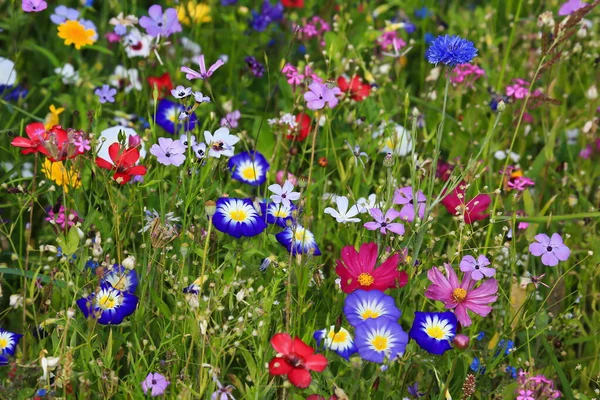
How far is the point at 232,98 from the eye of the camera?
2.82 m

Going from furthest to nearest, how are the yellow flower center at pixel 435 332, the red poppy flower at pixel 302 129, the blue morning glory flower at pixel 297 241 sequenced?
the red poppy flower at pixel 302 129 → the blue morning glory flower at pixel 297 241 → the yellow flower center at pixel 435 332

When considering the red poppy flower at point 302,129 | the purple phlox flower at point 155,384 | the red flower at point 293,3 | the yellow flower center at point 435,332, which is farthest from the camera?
the red flower at point 293,3

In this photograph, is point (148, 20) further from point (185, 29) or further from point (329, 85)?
point (329, 85)

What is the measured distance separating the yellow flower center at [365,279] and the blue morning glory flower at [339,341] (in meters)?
0.11

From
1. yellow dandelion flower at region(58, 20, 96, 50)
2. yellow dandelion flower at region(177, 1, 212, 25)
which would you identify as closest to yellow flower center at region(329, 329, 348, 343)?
yellow dandelion flower at region(58, 20, 96, 50)

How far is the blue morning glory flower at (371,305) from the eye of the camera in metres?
1.64

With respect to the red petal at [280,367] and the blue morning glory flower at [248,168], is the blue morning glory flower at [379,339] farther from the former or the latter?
the blue morning glory flower at [248,168]

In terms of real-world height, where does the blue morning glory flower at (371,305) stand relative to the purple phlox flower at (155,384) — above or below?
above

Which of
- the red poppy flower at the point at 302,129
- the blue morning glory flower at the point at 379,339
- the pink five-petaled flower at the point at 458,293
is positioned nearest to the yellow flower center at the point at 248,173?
the red poppy flower at the point at 302,129

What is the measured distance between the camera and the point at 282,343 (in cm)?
152

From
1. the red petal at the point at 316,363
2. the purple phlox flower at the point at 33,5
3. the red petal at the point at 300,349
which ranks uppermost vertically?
the purple phlox flower at the point at 33,5

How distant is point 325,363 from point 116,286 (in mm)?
503

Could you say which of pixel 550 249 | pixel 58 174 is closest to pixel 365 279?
pixel 550 249

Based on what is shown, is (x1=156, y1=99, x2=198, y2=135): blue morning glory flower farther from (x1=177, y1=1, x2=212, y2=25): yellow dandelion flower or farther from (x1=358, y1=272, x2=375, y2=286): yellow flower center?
(x1=358, y1=272, x2=375, y2=286): yellow flower center
